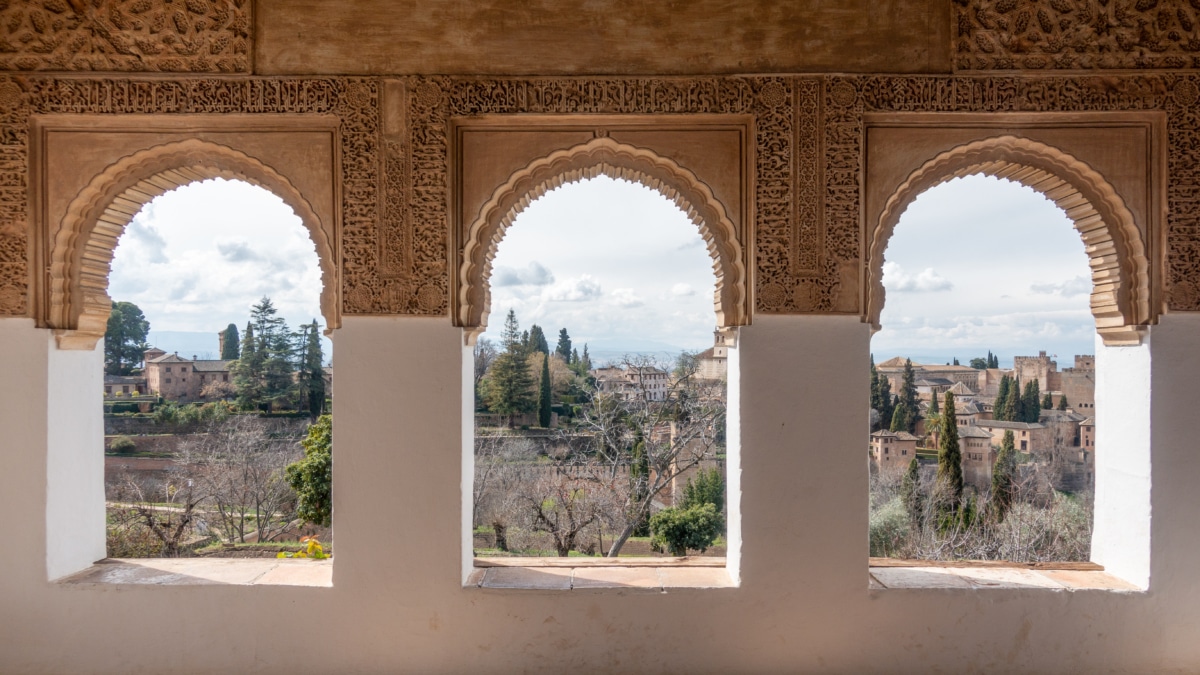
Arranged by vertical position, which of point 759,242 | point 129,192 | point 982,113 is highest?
point 982,113

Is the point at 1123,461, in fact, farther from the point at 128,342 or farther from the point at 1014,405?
the point at 128,342

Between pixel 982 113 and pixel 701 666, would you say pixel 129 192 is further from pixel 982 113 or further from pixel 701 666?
pixel 982 113

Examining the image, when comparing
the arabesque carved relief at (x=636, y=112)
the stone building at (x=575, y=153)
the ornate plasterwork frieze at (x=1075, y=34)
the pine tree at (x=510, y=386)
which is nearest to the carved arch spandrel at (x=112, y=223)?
the stone building at (x=575, y=153)

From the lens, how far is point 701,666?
2750 millimetres

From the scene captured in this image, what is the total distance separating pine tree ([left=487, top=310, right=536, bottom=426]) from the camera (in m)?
8.09

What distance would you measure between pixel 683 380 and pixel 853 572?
4.98 metres

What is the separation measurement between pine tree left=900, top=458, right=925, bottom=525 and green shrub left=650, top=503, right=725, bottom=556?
271 cm

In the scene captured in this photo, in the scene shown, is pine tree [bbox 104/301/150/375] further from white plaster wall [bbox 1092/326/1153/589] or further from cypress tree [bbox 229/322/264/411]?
white plaster wall [bbox 1092/326/1153/589]

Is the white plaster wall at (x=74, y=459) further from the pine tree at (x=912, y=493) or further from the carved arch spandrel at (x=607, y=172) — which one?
the pine tree at (x=912, y=493)

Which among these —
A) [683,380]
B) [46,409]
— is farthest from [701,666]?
[683,380]

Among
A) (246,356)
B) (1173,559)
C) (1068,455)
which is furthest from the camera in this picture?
(246,356)

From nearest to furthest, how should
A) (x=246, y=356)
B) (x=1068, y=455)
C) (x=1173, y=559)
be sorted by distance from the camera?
(x=1173, y=559)
(x=1068, y=455)
(x=246, y=356)

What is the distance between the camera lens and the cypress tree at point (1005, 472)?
6.94m

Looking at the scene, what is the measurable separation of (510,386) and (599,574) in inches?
209
